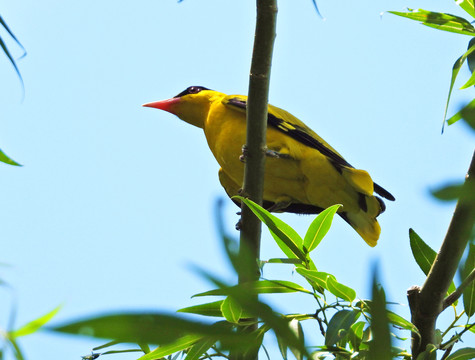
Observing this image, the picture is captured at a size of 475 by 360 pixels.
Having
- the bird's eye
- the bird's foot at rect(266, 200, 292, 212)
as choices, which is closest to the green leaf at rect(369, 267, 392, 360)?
the bird's foot at rect(266, 200, 292, 212)

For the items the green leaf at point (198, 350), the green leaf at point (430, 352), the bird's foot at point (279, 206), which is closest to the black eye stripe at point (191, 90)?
the bird's foot at point (279, 206)

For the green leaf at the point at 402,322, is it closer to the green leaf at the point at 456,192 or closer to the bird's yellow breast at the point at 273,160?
the green leaf at the point at 456,192

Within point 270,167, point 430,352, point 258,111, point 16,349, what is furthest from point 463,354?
point 270,167

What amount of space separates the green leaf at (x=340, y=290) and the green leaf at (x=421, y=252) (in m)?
0.29

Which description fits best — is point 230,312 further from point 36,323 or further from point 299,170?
point 299,170

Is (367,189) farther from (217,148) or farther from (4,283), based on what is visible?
(4,283)

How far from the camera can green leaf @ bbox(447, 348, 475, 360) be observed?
1.18m

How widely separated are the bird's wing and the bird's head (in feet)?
1.80

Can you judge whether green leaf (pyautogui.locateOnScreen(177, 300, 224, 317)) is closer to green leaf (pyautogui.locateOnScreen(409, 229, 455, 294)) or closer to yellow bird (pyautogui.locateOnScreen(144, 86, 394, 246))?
green leaf (pyautogui.locateOnScreen(409, 229, 455, 294))

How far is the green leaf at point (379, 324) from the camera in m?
0.36

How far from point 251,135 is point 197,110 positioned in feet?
→ 6.84

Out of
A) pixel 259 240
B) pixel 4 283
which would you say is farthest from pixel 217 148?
pixel 4 283

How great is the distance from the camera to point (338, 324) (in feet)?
3.99

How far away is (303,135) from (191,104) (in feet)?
3.48
